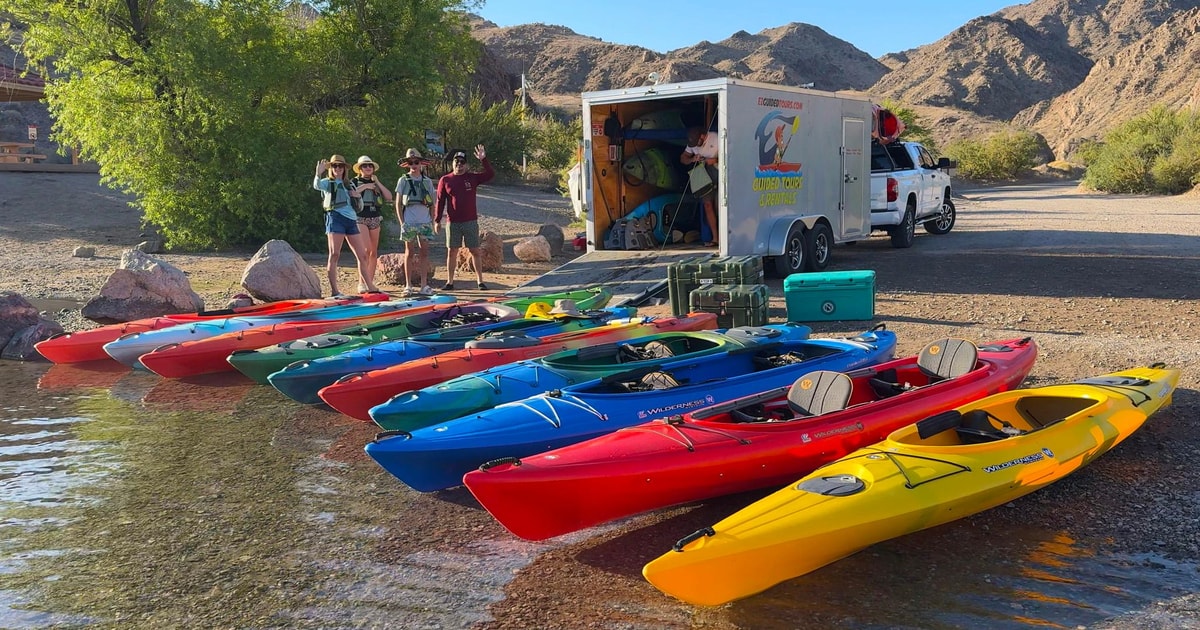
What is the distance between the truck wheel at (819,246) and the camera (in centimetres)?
1289

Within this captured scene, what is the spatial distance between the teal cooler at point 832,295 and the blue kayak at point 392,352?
204 centimetres

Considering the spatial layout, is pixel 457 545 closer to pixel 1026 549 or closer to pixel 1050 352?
pixel 1026 549

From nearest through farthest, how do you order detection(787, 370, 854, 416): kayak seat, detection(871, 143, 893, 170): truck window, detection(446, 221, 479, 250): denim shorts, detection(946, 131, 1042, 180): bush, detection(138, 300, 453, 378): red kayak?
detection(787, 370, 854, 416): kayak seat → detection(138, 300, 453, 378): red kayak → detection(446, 221, 479, 250): denim shorts → detection(871, 143, 893, 170): truck window → detection(946, 131, 1042, 180): bush

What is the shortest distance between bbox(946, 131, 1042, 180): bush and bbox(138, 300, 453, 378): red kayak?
38.7 meters

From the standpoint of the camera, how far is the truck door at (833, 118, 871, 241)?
13469 millimetres

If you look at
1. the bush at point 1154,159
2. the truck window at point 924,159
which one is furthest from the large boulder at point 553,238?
the bush at point 1154,159

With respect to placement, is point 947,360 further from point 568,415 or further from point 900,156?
point 900,156

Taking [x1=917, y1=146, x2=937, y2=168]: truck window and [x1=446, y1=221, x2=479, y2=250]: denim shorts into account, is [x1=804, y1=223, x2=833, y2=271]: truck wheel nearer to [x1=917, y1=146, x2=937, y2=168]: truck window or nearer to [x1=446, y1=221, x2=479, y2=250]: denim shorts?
[x1=446, y1=221, x2=479, y2=250]: denim shorts

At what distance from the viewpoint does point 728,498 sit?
17.5 ft

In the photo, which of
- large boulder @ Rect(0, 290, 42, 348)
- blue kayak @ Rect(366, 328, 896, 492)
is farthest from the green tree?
blue kayak @ Rect(366, 328, 896, 492)

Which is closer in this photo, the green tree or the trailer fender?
the trailer fender

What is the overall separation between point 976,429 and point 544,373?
2.81 m

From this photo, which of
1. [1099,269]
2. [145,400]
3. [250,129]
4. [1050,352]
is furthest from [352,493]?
[250,129]

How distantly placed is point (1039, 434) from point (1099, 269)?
28.3ft
